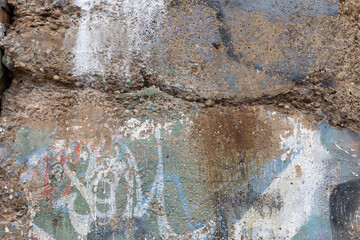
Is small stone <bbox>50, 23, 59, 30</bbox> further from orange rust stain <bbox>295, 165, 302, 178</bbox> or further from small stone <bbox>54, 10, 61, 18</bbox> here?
orange rust stain <bbox>295, 165, 302, 178</bbox>

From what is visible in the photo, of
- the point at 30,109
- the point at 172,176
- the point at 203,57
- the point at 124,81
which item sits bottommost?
the point at 172,176

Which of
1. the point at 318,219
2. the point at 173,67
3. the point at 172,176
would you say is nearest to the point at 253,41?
the point at 173,67

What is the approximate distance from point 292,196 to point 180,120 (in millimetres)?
633

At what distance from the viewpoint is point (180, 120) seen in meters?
1.49

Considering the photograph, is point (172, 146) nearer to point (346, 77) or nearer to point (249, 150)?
point (249, 150)

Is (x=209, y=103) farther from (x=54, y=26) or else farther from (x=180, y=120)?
(x=54, y=26)

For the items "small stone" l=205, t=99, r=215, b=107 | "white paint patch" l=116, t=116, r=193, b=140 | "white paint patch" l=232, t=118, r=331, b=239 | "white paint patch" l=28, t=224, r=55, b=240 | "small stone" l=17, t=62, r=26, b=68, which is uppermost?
"small stone" l=17, t=62, r=26, b=68

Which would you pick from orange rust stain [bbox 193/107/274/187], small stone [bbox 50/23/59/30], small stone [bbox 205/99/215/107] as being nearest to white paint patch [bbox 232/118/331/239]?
orange rust stain [bbox 193/107/274/187]

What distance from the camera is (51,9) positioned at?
154cm

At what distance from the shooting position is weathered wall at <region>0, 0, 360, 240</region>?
1.45m

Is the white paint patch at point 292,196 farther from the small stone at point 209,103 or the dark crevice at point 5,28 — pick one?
the dark crevice at point 5,28

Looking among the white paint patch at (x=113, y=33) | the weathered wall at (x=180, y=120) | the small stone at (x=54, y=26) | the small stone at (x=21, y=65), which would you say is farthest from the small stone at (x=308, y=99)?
the small stone at (x=21, y=65)

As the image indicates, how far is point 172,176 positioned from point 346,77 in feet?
3.20

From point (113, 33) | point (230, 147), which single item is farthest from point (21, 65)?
point (230, 147)
